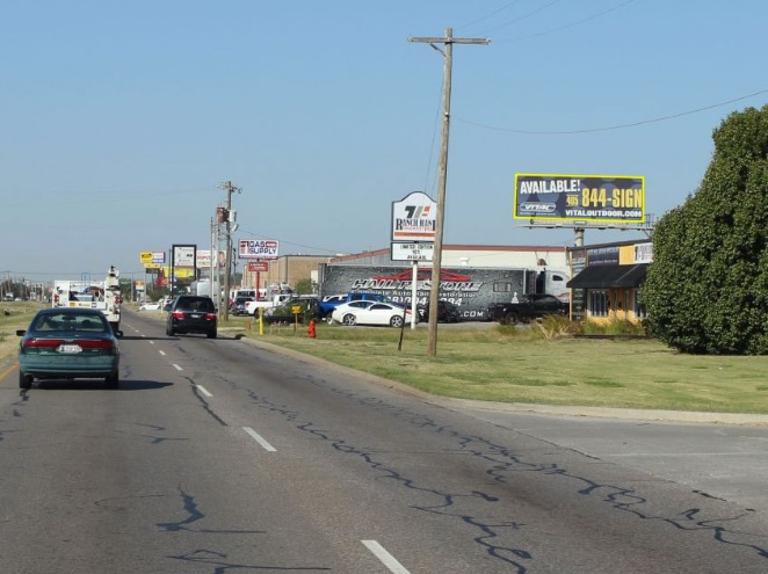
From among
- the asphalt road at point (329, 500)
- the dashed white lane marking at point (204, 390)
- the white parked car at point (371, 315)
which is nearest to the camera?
the asphalt road at point (329, 500)

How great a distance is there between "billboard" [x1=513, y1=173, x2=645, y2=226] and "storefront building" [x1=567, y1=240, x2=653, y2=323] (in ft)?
50.0

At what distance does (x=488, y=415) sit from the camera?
2012cm

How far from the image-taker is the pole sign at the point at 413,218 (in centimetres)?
6309

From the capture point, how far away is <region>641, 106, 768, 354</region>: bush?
37.6 metres

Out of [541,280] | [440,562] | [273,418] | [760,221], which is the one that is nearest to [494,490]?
[440,562]

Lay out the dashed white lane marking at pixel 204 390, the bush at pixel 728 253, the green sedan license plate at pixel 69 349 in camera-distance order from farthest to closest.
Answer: the bush at pixel 728 253, the dashed white lane marking at pixel 204 390, the green sedan license plate at pixel 69 349

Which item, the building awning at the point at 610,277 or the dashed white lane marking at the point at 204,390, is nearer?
the dashed white lane marking at the point at 204,390

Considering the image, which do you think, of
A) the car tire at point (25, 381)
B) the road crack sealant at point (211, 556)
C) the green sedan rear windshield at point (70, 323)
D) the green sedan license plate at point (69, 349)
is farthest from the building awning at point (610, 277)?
the road crack sealant at point (211, 556)

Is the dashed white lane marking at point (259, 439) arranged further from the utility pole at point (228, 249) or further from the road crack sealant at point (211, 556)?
the utility pole at point (228, 249)

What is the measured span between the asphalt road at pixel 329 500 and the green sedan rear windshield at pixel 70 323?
9.55 ft

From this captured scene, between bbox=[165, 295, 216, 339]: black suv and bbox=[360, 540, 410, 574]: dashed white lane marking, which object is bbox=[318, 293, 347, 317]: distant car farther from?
bbox=[360, 540, 410, 574]: dashed white lane marking

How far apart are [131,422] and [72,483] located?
5724 mm

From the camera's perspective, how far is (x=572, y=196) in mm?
83500

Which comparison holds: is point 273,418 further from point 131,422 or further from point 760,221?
point 760,221
